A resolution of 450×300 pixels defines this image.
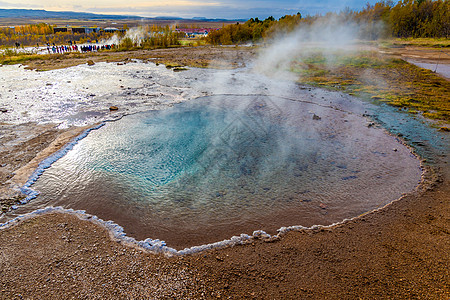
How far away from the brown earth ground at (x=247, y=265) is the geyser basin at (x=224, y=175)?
628mm

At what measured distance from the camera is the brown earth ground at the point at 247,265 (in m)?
4.21

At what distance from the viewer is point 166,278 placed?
4.44 metres

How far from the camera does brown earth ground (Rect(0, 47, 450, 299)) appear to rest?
4.21 m

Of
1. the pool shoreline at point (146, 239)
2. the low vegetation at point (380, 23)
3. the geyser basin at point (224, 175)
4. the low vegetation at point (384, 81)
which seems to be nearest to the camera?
the pool shoreline at point (146, 239)

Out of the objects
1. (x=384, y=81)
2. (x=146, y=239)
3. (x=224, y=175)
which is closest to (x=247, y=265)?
(x=146, y=239)

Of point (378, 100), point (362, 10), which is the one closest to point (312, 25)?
point (362, 10)

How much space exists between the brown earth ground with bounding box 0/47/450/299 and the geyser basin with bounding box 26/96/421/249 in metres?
0.63

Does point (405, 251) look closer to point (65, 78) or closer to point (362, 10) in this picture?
point (65, 78)

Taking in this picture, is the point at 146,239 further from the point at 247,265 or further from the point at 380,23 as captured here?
the point at 380,23

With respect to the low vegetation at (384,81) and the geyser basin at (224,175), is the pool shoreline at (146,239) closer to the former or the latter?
the geyser basin at (224,175)

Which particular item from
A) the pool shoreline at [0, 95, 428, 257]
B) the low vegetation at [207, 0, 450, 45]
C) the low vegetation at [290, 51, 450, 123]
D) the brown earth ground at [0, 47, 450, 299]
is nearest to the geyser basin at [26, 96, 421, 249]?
the pool shoreline at [0, 95, 428, 257]

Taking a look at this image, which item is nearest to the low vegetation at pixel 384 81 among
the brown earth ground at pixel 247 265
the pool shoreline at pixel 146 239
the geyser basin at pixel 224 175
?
the geyser basin at pixel 224 175

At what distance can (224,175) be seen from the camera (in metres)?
7.98

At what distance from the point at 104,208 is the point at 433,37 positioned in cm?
6243
